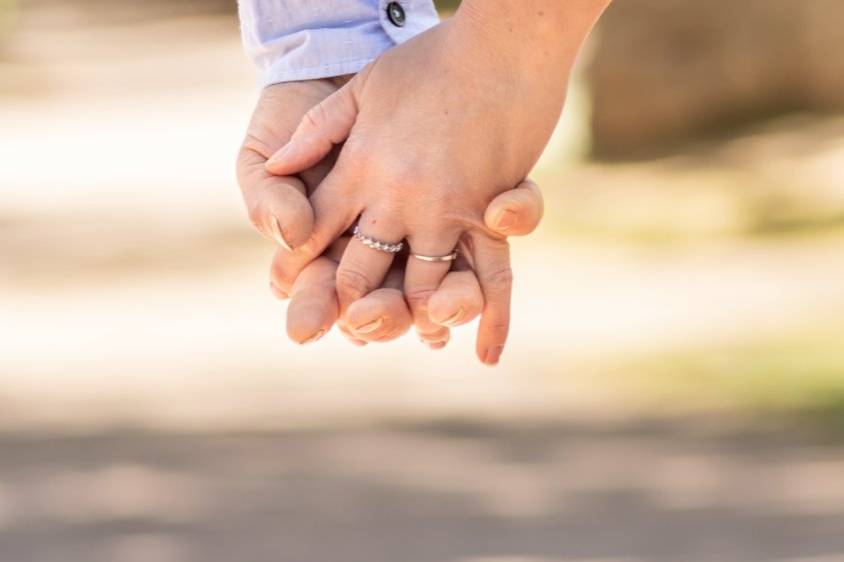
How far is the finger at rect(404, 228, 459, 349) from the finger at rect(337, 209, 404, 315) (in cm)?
3

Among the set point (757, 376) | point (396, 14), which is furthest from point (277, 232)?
point (757, 376)

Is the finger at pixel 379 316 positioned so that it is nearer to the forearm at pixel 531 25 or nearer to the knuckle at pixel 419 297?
the knuckle at pixel 419 297

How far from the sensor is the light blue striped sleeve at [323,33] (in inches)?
95.2

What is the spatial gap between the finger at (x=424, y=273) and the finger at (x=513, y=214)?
8 cm

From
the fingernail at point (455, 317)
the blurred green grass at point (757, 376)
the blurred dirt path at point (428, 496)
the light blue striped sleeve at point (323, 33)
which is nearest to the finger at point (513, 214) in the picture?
the fingernail at point (455, 317)

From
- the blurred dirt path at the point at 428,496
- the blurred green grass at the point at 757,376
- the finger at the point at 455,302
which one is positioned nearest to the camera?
the finger at the point at 455,302

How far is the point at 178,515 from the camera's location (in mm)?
5379

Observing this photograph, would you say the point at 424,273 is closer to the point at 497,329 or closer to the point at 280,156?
the point at 497,329

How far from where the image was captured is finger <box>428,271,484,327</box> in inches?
85.7

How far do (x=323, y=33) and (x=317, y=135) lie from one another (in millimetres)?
193

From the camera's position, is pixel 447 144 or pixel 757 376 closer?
pixel 447 144

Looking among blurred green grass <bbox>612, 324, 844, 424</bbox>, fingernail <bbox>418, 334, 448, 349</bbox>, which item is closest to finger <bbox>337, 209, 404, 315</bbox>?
fingernail <bbox>418, 334, 448, 349</bbox>

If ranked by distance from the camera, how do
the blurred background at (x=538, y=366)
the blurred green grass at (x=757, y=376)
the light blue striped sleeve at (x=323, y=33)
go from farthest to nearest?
1. the blurred green grass at (x=757, y=376)
2. the blurred background at (x=538, y=366)
3. the light blue striped sleeve at (x=323, y=33)

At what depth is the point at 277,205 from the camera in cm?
226
